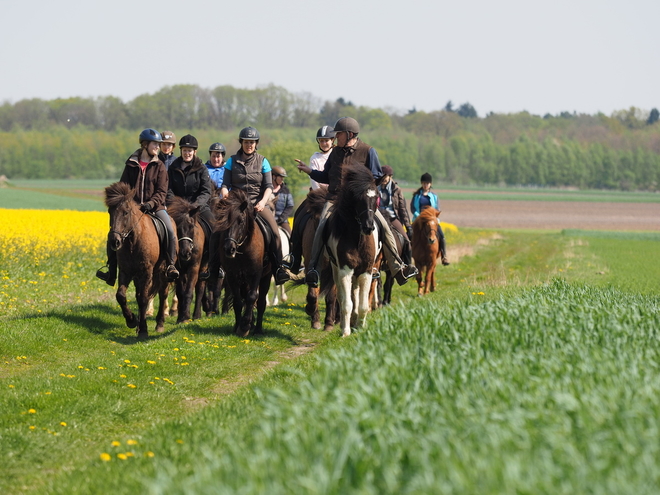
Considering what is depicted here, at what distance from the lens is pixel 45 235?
21062 millimetres

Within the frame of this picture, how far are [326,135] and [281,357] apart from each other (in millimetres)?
4201

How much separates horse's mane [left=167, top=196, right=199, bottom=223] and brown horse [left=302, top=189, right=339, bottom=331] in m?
2.03

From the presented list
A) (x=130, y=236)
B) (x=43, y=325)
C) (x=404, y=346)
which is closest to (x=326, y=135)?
(x=130, y=236)

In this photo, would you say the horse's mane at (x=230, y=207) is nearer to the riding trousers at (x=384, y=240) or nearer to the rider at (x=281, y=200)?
the riding trousers at (x=384, y=240)

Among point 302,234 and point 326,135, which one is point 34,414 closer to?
point 302,234

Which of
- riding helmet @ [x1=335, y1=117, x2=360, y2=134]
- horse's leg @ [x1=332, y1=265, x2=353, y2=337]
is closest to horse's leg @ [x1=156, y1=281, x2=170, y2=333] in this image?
horse's leg @ [x1=332, y1=265, x2=353, y2=337]

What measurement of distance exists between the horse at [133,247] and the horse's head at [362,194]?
10.3 ft

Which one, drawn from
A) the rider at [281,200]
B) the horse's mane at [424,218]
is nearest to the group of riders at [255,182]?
the rider at [281,200]

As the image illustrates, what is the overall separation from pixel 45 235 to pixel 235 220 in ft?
36.6

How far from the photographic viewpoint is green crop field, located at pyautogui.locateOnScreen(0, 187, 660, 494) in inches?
150

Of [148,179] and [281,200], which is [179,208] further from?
[281,200]

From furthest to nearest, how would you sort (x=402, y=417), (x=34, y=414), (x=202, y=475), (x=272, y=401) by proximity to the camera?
(x=34, y=414), (x=272, y=401), (x=402, y=417), (x=202, y=475)

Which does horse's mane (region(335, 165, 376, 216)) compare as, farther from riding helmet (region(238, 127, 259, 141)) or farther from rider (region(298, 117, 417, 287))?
riding helmet (region(238, 127, 259, 141))

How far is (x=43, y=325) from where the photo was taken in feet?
38.1
